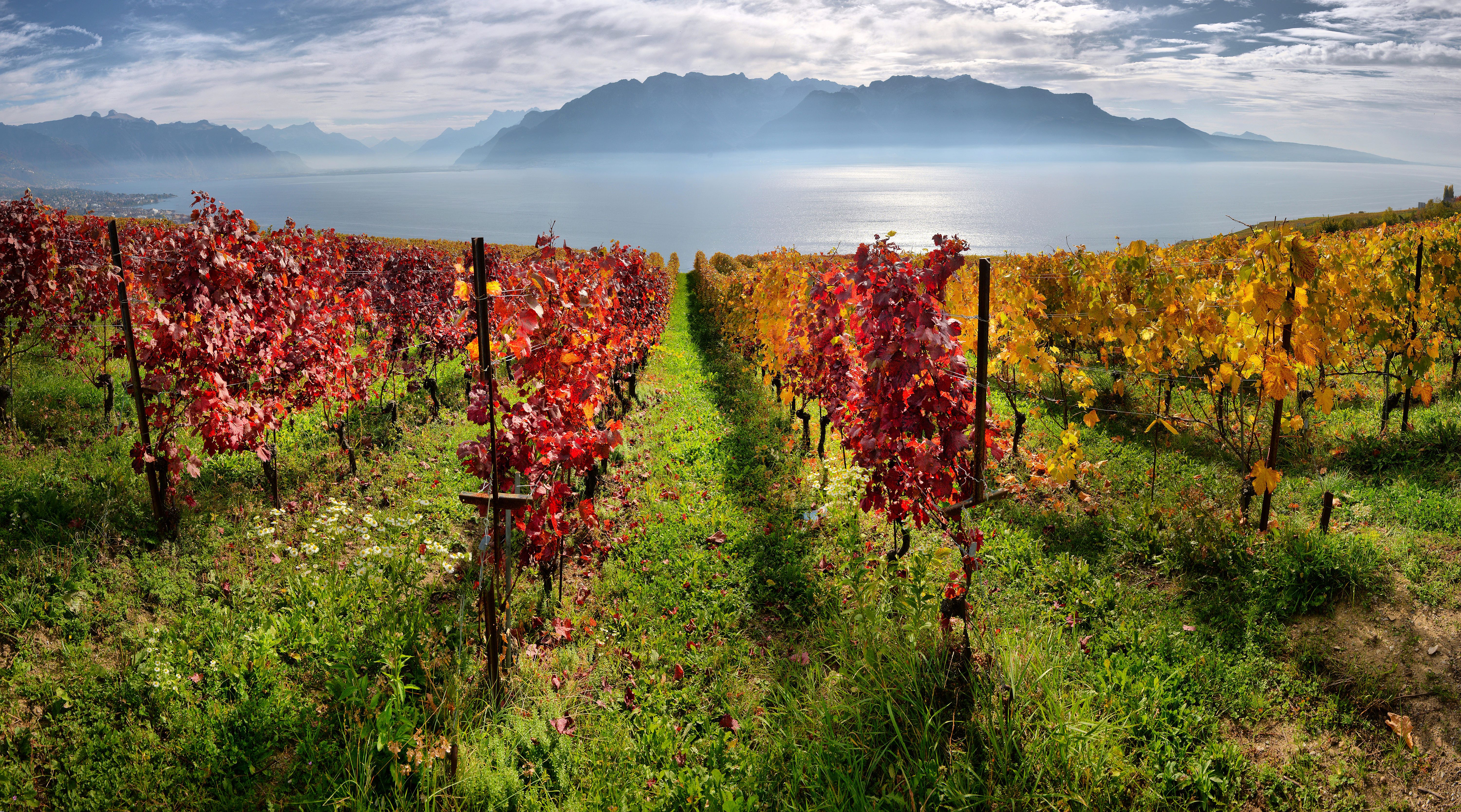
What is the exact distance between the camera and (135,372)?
16.3 ft

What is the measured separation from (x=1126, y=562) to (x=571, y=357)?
193 inches

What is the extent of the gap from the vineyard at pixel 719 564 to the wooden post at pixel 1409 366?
119 millimetres

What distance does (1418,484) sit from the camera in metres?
6.18

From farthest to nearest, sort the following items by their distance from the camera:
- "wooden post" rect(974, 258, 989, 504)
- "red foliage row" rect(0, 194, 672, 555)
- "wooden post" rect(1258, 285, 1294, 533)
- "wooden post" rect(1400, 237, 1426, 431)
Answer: "wooden post" rect(1400, 237, 1426, 431) < "wooden post" rect(1258, 285, 1294, 533) < "red foliage row" rect(0, 194, 672, 555) < "wooden post" rect(974, 258, 989, 504)

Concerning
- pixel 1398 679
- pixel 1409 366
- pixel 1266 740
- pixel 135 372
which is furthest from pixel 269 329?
pixel 1409 366

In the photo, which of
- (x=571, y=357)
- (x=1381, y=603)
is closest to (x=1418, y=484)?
(x=1381, y=603)

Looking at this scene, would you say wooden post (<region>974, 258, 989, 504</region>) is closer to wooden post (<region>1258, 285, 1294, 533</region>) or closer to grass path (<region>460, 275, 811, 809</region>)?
grass path (<region>460, 275, 811, 809</region>)

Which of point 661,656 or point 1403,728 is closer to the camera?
point 1403,728

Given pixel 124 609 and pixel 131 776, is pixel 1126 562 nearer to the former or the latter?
pixel 131 776

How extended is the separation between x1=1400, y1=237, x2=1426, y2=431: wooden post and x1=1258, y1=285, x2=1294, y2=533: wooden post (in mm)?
3141

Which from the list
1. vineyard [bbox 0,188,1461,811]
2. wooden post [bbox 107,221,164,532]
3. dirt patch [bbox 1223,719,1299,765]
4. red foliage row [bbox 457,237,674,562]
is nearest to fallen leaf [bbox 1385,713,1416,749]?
vineyard [bbox 0,188,1461,811]

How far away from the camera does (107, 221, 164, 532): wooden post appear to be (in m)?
4.95

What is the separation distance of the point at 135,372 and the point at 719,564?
15.9 ft

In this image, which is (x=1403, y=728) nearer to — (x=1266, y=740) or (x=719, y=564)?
(x=1266, y=740)
